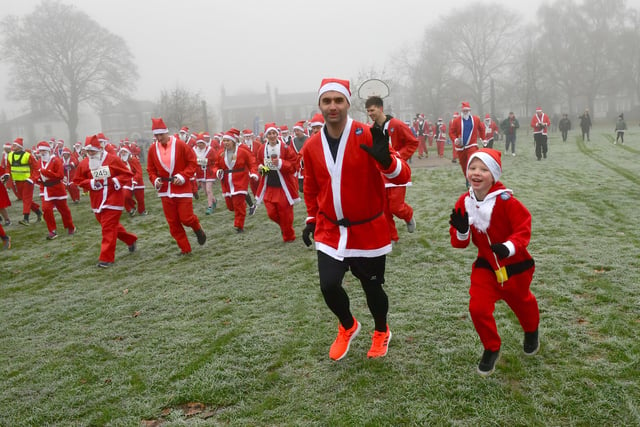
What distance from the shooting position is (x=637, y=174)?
41.8ft

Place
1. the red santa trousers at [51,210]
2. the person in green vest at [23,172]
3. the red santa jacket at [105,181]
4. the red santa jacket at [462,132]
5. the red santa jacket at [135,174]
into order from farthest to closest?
the red santa jacket at [135,174] < the person in green vest at [23,172] < the red santa jacket at [462,132] < the red santa trousers at [51,210] < the red santa jacket at [105,181]

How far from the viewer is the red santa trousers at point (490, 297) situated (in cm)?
338

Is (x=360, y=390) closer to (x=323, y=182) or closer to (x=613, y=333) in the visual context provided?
(x=323, y=182)

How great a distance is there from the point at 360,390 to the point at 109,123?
284ft

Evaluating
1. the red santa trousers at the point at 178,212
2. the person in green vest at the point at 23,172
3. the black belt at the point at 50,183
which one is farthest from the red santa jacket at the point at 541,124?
the person in green vest at the point at 23,172

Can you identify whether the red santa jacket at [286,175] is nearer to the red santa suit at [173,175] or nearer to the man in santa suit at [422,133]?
Result: the red santa suit at [173,175]

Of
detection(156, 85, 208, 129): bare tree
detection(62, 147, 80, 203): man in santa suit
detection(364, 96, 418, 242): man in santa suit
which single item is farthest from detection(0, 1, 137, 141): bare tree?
detection(364, 96, 418, 242): man in santa suit

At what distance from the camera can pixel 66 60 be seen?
47.9m

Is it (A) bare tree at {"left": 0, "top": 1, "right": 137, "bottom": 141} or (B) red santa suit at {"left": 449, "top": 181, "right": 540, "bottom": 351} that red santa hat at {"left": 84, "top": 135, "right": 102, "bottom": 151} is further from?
(A) bare tree at {"left": 0, "top": 1, "right": 137, "bottom": 141}

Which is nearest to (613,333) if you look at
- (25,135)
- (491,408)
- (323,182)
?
A: (491,408)

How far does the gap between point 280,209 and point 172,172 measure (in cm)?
182

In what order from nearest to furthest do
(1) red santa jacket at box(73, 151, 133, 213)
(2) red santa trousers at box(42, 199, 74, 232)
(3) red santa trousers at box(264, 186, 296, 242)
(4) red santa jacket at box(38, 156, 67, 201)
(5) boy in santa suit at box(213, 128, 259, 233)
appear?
1. (1) red santa jacket at box(73, 151, 133, 213)
2. (3) red santa trousers at box(264, 186, 296, 242)
3. (5) boy in santa suit at box(213, 128, 259, 233)
4. (4) red santa jacket at box(38, 156, 67, 201)
5. (2) red santa trousers at box(42, 199, 74, 232)

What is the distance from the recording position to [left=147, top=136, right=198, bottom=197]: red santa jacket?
7.72 meters

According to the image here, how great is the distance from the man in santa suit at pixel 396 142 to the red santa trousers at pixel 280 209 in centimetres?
186
